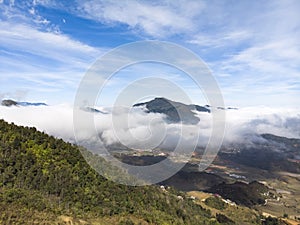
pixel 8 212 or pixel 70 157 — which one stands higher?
pixel 70 157

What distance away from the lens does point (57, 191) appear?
50.2 m

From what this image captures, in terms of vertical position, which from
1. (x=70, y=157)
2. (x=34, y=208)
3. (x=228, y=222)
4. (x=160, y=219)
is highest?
(x=70, y=157)

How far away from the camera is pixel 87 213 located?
46.0 m

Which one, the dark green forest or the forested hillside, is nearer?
the dark green forest

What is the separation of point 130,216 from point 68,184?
1142cm

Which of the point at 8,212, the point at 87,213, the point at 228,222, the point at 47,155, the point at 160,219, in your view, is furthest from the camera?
the point at 228,222

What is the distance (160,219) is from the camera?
50031 millimetres

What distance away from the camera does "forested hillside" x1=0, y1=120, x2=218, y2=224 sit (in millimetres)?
40781

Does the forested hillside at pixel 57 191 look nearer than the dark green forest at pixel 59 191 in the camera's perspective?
No

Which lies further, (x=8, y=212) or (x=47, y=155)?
(x=47, y=155)

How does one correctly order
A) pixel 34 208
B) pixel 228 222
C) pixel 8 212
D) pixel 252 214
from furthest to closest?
pixel 252 214
pixel 228 222
pixel 34 208
pixel 8 212

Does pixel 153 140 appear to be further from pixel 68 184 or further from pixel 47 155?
pixel 47 155

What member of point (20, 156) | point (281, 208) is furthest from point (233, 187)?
point (20, 156)

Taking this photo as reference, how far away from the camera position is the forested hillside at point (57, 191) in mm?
40781
